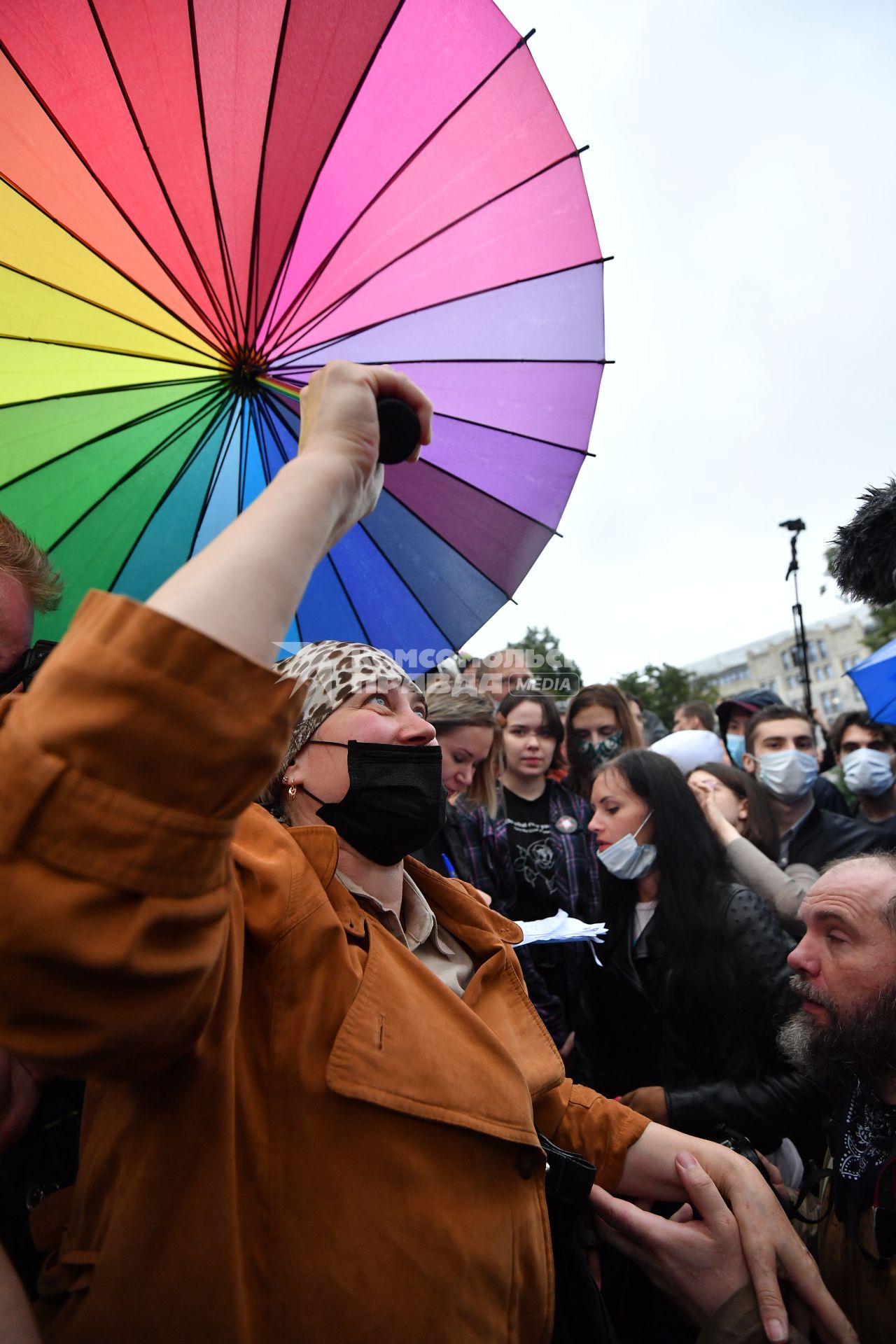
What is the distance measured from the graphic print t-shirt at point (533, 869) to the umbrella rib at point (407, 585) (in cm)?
120

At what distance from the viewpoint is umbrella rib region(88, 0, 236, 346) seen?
6.37ft

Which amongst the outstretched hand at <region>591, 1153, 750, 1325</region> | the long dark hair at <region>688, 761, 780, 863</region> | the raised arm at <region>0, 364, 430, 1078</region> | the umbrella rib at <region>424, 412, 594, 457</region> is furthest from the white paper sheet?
the raised arm at <region>0, 364, 430, 1078</region>

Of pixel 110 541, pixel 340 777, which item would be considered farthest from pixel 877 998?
pixel 110 541

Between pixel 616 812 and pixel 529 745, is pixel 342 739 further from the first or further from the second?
pixel 529 745

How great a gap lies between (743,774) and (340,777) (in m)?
3.19

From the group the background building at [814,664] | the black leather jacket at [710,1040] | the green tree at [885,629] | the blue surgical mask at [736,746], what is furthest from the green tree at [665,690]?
the background building at [814,664]

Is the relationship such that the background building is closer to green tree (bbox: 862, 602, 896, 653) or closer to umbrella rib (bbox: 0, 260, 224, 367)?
green tree (bbox: 862, 602, 896, 653)

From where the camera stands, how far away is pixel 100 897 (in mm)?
789

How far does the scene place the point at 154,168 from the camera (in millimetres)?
2107

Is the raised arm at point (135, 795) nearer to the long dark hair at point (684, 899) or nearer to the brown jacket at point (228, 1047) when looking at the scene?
the brown jacket at point (228, 1047)

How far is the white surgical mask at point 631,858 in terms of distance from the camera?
3398 millimetres

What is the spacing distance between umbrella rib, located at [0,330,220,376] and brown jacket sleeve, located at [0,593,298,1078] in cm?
175

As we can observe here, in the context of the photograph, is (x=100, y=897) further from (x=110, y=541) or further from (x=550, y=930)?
(x=550, y=930)

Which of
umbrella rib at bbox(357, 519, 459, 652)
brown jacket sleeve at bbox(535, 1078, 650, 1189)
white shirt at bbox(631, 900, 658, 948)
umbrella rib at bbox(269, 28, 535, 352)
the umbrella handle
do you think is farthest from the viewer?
white shirt at bbox(631, 900, 658, 948)
